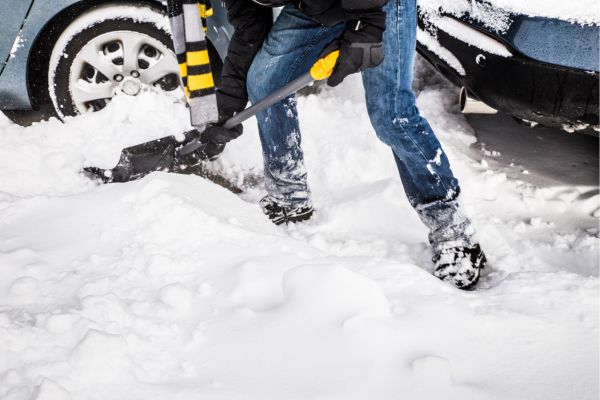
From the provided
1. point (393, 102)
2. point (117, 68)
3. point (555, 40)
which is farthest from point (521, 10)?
point (117, 68)

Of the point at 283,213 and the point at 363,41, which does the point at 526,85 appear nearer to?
the point at 363,41

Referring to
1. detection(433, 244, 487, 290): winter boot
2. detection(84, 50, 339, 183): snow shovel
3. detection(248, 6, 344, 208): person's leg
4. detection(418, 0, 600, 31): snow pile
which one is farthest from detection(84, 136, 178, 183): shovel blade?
detection(418, 0, 600, 31): snow pile

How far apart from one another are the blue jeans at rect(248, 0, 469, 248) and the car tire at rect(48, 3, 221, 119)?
85cm

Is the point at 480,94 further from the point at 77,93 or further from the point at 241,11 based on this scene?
the point at 77,93

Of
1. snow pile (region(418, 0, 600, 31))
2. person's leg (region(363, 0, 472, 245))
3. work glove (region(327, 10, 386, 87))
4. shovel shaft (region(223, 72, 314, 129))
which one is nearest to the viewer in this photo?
work glove (region(327, 10, 386, 87))

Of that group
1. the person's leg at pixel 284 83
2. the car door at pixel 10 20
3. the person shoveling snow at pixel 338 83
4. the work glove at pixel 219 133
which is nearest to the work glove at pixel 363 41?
the person shoveling snow at pixel 338 83

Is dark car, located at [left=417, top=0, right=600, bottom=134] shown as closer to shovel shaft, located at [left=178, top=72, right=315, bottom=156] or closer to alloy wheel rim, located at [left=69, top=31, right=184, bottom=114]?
shovel shaft, located at [left=178, top=72, right=315, bottom=156]

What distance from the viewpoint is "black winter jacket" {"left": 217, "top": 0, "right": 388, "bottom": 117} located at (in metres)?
1.84

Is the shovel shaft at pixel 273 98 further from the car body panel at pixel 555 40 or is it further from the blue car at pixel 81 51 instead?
the car body panel at pixel 555 40

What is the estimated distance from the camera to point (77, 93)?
290 cm

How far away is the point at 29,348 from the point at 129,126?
1905mm

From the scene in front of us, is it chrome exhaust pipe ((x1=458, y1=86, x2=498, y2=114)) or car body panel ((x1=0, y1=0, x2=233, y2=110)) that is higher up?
car body panel ((x1=0, y1=0, x2=233, y2=110))

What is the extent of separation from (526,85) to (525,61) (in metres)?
0.11

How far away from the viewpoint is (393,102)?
1.98 meters
